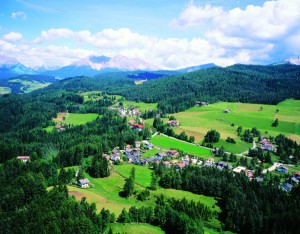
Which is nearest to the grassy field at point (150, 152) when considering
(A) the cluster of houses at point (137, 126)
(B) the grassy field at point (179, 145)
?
(B) the grassy field at point (179, 145)

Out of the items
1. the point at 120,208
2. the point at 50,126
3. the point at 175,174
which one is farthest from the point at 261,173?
the point at 50,126

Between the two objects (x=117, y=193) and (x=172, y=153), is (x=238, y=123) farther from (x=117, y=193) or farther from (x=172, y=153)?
(x=117, y=193)

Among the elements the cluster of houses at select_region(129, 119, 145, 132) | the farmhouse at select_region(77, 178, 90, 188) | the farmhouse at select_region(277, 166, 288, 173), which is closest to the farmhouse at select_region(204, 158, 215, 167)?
the farmhouse at select_region(277, 166, 288, 173)

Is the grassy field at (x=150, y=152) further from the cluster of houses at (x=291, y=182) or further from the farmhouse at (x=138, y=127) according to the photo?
the cluster of houses at (x=291, y=182)

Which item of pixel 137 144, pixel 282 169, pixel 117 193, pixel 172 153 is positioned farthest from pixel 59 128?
pixel 282 169

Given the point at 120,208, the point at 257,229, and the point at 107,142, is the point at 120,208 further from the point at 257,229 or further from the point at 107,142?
the point at 107,142
